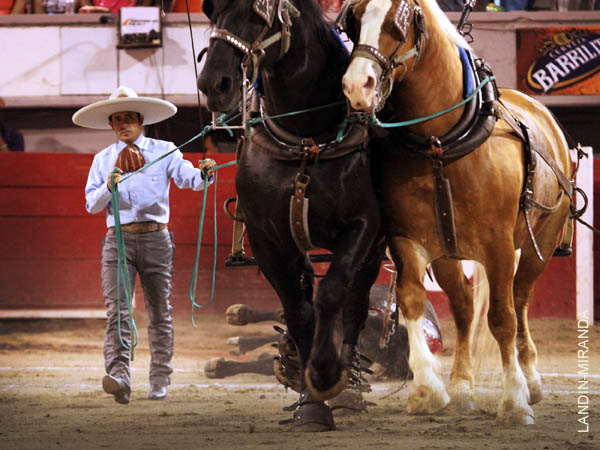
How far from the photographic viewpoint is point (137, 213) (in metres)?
5.03

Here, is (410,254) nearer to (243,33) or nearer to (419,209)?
(419,209)

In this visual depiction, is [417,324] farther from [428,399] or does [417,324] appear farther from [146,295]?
[146,295]

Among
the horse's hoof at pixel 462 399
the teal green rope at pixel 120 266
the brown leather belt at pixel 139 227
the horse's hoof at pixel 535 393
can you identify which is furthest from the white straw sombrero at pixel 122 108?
the horse's hoof at pixel 535 393

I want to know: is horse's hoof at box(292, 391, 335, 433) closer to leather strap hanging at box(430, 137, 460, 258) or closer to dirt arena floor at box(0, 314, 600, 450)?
dirt arena floor at box(0, 314, 600, 450)

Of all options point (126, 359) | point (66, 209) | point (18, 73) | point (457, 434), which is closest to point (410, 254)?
point (457, 434)

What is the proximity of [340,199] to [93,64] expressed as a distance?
5401mm

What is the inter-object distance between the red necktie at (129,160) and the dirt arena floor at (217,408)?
49.5 inches

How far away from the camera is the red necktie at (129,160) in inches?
195

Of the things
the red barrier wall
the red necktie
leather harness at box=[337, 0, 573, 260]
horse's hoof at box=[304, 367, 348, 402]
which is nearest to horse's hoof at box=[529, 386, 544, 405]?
leather harness at box=[337, 0, 573, 260]

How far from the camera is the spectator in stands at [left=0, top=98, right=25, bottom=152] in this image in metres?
8.20

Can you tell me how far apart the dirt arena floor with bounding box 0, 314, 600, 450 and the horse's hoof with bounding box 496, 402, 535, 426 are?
43 mm

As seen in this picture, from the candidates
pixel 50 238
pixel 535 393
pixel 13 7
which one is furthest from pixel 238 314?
pixel 13 7

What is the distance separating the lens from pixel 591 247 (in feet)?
24.6

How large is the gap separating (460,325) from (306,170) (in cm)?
150
